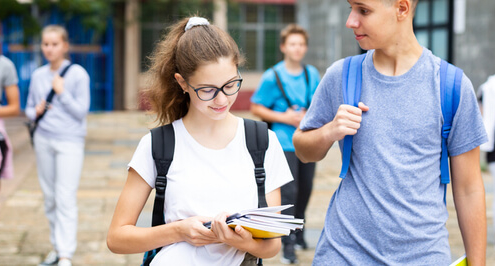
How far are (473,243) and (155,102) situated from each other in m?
1.30

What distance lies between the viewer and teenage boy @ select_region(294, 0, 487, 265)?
2467 mm

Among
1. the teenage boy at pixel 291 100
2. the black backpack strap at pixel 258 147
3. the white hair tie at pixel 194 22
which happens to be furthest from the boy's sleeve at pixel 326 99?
the teenage boy at pixel 291 100

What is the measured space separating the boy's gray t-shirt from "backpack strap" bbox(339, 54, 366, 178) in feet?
0.10

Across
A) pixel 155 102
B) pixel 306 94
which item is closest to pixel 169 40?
pixel 155 102

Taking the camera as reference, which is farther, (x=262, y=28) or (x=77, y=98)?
(x=262, y=28)

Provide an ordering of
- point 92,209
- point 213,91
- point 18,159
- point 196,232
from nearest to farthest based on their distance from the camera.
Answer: point 196,232 < point 213,91 < point 92,209 < point 18,159

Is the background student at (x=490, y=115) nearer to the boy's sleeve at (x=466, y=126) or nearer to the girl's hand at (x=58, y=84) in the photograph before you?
the boy's sleeve at (x=466, y=126)

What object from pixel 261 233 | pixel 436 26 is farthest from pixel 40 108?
pixel 436 26

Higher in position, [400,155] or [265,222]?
[400,155]

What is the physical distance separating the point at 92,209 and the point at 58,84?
274 centimetres

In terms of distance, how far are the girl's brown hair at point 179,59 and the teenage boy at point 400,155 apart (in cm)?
47

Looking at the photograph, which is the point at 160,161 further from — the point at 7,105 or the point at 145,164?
the point at 7,105

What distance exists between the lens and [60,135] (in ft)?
18.4

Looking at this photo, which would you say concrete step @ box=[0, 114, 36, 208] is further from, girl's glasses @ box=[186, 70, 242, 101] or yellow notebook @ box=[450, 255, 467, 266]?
yellow notebook @ box=[450, 255, 467, 266]
